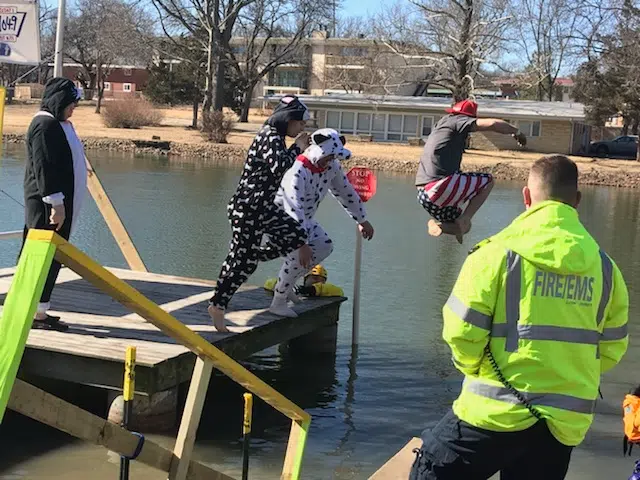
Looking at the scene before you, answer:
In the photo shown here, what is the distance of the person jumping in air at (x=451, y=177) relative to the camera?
647 cm

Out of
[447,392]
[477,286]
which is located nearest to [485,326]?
[477,286]

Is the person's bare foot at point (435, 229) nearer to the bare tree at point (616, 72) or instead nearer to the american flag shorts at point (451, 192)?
the american flag shorts at point (451, 192)

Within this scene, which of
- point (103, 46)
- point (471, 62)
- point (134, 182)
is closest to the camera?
point (134, 182)

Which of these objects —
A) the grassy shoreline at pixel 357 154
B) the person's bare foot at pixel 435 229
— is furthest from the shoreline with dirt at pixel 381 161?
the person's bare foot at pixel 435 229

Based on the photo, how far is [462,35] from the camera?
1702 inches

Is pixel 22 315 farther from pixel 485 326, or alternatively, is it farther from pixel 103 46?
pixel 103 46

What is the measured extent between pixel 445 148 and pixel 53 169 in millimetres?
2892

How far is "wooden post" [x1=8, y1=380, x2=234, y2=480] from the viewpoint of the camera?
3.47 meters

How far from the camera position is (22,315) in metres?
3.20

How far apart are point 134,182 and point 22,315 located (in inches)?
934

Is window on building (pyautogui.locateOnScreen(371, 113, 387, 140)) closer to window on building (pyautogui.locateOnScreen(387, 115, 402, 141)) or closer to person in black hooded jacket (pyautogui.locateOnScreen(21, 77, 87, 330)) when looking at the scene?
window on building (pyautogui.locateOnScreen(387, 115, 402, 141))

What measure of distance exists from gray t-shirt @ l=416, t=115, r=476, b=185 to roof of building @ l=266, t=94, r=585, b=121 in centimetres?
4098

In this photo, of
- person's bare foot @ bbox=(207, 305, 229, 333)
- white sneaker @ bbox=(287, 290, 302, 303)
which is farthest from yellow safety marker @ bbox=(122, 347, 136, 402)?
white sneaker @ bbox=(287, 290, 302, 303)

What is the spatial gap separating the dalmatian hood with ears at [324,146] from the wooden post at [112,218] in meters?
2.96
